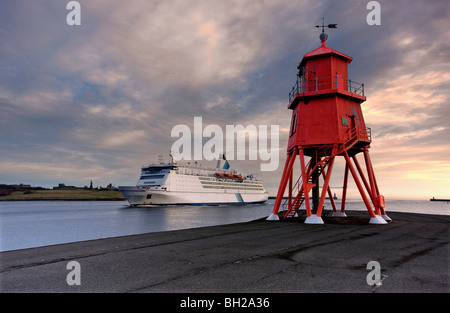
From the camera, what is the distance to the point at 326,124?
19.1 m

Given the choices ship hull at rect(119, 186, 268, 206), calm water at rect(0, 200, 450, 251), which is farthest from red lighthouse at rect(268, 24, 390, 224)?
ship hull at rect(119, 186, 268, 206)

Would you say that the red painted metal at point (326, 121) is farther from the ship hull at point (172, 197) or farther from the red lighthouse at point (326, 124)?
the ship hull at point (172, 197)

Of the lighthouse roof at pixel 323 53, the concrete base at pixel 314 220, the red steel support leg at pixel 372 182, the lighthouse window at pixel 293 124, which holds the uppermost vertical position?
the lighthouse roof at pixel 323 53

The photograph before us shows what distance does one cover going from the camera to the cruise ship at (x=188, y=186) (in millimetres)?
66000

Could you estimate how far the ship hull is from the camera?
2569 inches

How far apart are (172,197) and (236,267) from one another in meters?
63.2

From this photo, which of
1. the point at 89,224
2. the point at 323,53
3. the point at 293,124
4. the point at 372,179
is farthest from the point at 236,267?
the point at 89,224

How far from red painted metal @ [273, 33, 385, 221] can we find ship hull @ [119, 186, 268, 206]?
4932cm

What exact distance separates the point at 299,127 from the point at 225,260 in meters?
13.9

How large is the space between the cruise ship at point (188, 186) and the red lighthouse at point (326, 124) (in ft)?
163

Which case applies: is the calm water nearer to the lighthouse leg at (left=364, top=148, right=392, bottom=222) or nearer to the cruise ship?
the cruise ship

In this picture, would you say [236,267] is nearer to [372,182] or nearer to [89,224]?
[372,182]

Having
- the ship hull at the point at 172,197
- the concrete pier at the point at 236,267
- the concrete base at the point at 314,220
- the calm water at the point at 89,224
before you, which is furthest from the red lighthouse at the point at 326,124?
the ship hull at the point at 172,197
